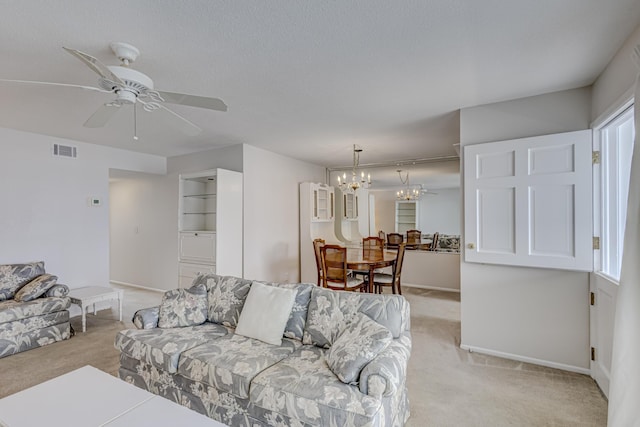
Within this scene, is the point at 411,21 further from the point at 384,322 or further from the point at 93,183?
the point at 93,183

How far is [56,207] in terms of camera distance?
13.6 feet

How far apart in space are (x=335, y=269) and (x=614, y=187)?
2829 millimetres

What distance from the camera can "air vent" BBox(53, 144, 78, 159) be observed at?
164 inches

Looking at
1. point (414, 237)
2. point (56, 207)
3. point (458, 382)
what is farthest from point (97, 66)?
point (414, 237)

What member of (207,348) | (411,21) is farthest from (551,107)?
(207,348)

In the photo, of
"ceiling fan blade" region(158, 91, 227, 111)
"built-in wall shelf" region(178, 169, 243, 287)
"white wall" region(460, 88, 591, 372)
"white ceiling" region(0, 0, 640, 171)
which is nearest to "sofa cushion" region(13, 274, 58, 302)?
"built-in wall shelf" region(178, 169, 243, 287)

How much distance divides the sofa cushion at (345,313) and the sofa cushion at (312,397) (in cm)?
32

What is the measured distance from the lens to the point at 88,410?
1.56 metres

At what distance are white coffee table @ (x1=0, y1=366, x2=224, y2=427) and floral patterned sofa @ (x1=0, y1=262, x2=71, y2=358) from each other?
1.94 metres

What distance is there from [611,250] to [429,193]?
6322 mm

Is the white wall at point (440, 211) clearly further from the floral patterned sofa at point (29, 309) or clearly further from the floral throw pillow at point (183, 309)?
the floral patterned sofa at point (29, 309)

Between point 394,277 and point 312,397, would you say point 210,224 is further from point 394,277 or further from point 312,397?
point 312,397

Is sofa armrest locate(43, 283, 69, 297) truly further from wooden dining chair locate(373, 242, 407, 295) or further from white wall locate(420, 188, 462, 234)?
white wall locate(420, 188, 462, 234)

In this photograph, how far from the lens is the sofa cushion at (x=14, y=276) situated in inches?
135
